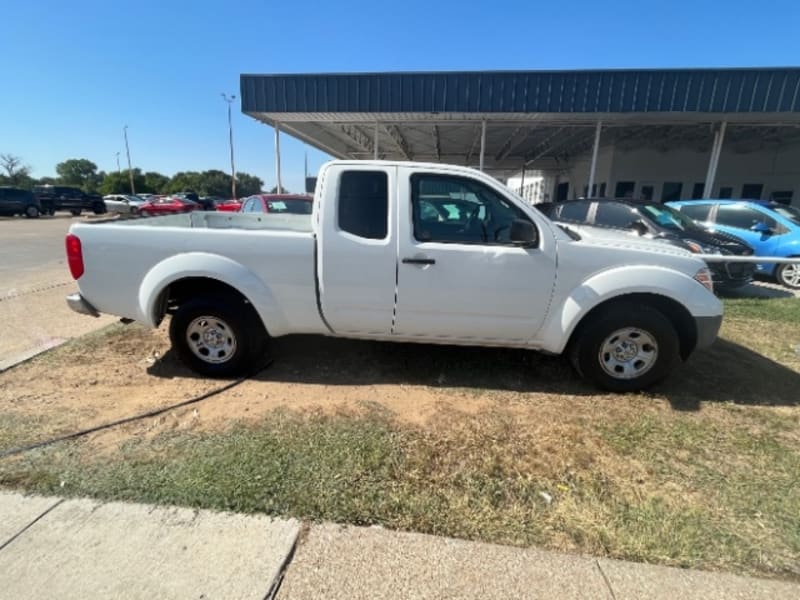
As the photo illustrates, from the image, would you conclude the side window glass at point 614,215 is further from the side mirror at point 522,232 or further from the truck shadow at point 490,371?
the side mirror at point 522,232

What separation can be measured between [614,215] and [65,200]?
114 feet

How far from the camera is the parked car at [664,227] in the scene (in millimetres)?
6836

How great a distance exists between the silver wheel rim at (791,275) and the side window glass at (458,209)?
795cm

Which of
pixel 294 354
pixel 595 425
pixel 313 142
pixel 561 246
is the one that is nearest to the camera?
pixel 595 425

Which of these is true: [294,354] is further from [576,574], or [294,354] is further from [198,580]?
[576,574]

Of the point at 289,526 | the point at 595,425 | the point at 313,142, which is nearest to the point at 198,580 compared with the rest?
the point at 289,526

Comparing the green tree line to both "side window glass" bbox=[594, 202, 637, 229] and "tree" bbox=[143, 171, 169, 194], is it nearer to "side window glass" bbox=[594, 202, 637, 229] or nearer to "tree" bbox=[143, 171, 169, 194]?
"tree" bbox=[143, 171, 169, 194]

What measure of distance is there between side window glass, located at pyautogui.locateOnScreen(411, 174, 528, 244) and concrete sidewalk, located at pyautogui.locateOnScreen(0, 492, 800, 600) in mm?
2201

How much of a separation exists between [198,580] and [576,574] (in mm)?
1690

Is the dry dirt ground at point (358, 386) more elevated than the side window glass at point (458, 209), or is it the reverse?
the side window glass at point (458, 209)

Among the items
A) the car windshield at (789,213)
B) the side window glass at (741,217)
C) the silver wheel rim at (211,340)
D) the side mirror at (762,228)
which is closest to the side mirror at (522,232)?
the silver wheel rim at (211,340)

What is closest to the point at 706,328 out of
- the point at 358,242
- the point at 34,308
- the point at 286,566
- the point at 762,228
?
the point at 358,242

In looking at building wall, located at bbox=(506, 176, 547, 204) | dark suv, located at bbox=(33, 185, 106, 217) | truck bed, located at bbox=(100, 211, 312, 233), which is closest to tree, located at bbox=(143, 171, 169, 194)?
dark suv, located at bbox=(33, 185, 106, 217)

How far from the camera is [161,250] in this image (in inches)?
140
